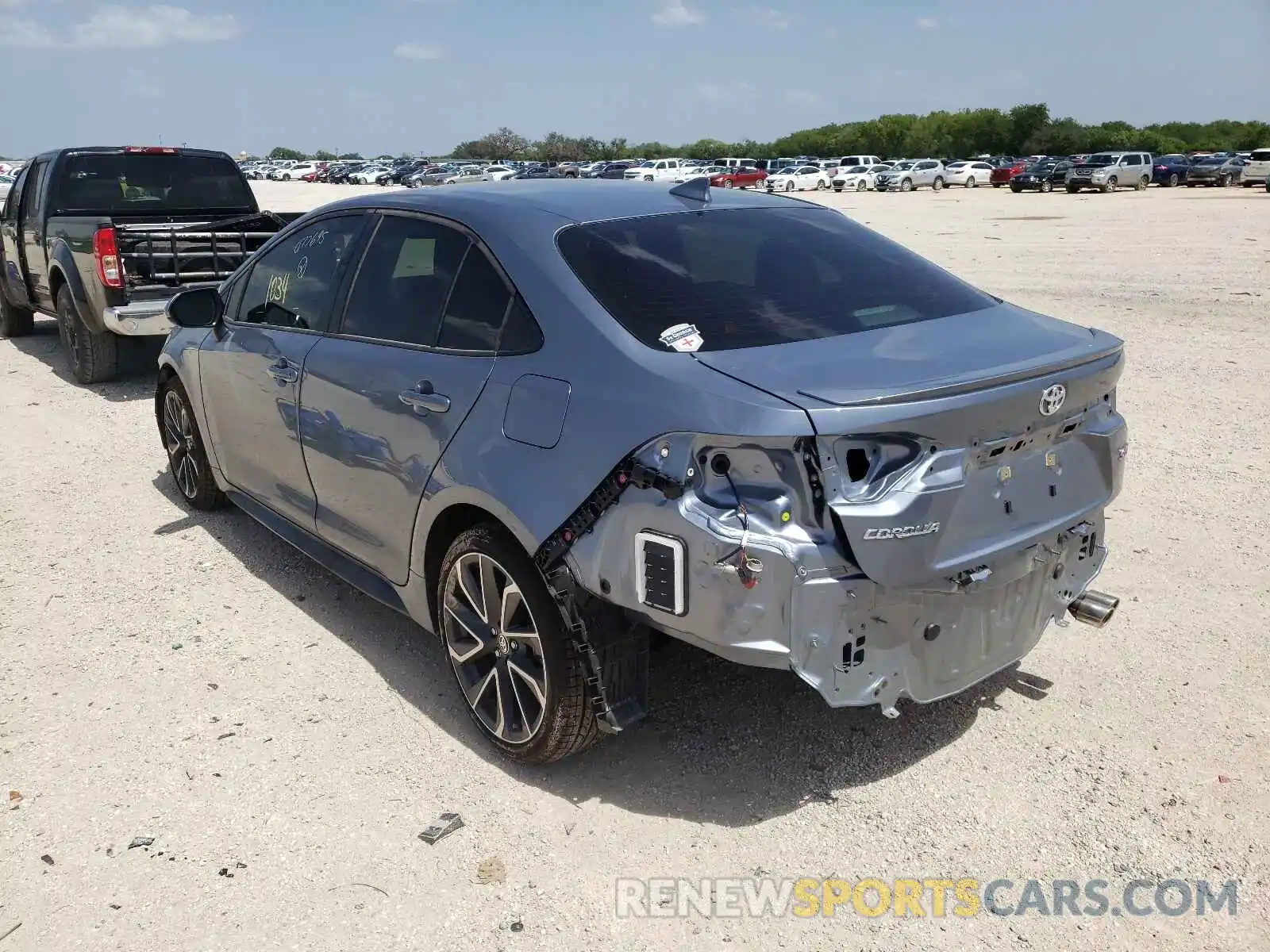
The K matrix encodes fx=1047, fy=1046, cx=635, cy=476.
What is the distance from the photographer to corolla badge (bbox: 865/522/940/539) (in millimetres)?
2643

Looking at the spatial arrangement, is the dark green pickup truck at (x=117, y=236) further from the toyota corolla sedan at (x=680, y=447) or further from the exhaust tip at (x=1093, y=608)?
the exhaust tip at (x=1093, y=608)

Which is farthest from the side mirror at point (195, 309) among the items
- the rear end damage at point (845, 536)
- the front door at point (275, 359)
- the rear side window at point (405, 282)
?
the rear end damage at point (845, 536)

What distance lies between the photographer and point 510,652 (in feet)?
11.1

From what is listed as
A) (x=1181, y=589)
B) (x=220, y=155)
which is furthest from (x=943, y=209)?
(x=1181, y=589)

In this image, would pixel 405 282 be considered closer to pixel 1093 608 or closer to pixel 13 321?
pixel 1093 608

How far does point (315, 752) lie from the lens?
3625 mm

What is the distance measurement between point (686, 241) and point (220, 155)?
892 centimetres

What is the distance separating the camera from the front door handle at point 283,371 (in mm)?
4379

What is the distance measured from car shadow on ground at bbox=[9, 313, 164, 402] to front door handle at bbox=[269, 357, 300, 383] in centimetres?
539

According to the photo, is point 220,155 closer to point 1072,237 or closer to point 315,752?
point 315,752

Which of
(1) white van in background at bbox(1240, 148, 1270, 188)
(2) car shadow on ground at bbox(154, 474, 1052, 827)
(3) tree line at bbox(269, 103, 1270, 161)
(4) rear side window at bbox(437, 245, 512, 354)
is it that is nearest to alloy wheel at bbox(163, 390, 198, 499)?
(2) car shadow on ground at bbox(154, 474, 1052, 827)

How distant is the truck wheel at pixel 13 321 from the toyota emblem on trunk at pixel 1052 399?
12.5 meters

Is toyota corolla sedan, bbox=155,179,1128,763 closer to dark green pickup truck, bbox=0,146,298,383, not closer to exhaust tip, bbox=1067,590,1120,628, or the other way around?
exhaust tip, bbox=1067,590,1120,628

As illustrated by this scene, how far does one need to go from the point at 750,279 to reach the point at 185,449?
3870 millimetres
